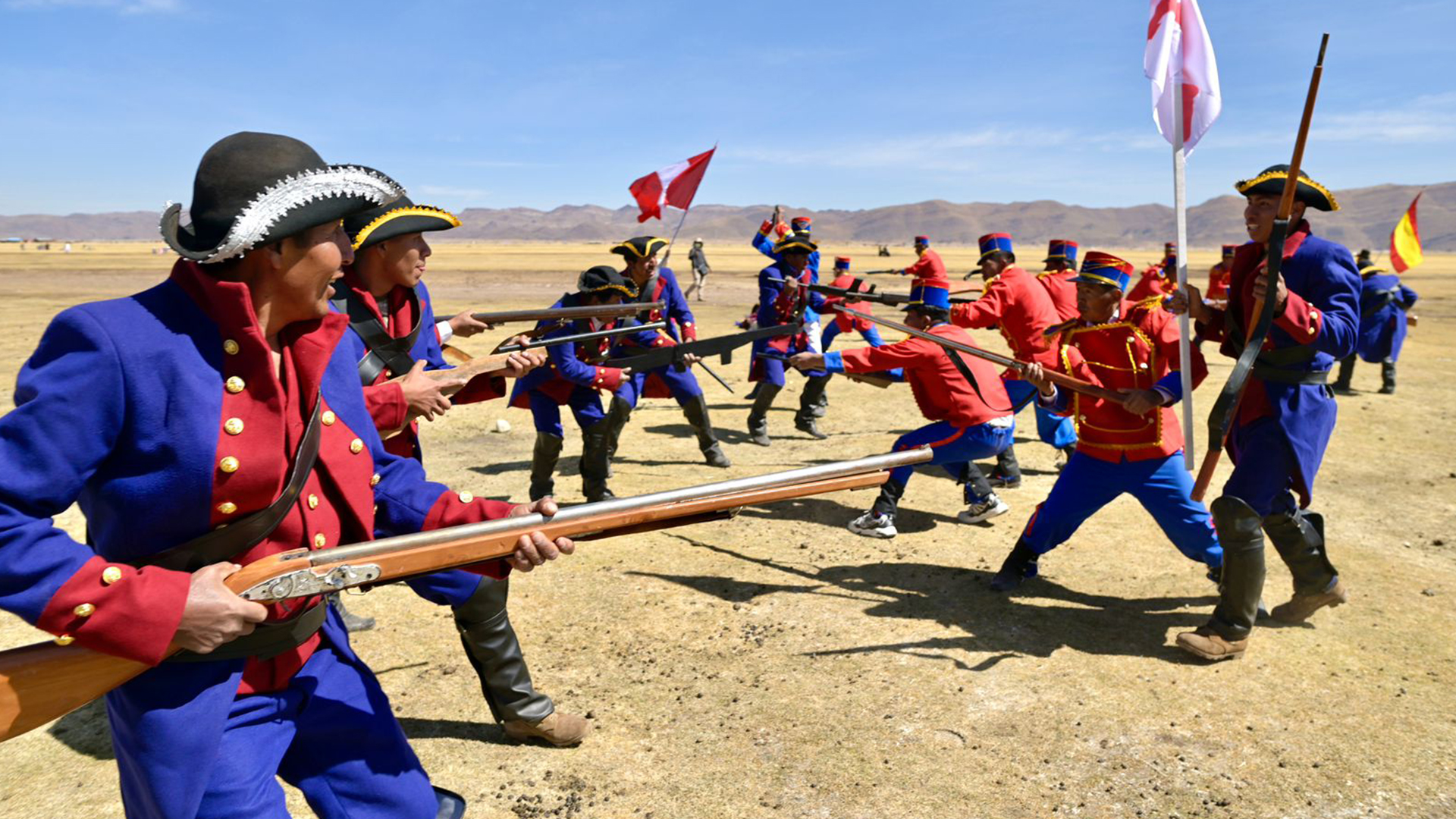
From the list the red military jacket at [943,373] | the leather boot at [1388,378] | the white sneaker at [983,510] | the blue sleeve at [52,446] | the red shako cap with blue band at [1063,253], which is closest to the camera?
the blue sleeve at [52,446]

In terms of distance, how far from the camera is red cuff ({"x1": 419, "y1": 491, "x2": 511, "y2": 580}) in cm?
265

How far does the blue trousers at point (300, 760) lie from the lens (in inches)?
84.0

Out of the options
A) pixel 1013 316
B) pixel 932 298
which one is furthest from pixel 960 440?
pixel 1013 316

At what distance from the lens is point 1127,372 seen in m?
5.36

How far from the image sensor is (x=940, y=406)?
6.77 metres

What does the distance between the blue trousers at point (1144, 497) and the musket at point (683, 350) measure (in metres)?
3.06

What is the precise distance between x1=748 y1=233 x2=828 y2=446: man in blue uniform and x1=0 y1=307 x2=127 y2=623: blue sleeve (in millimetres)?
8544

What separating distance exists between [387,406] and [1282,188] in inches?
174

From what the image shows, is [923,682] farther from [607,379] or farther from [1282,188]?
[607,379]

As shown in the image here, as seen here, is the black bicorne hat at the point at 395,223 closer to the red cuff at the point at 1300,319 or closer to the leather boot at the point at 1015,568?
the red cuff at the point at 1300,319

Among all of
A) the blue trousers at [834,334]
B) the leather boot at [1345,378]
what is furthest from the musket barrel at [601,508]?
the leather boot at [1345,378]

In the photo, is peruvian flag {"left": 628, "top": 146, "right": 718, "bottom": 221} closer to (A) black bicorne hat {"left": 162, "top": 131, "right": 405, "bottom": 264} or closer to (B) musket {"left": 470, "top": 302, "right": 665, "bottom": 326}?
(B) musket {"left": 470, "top": 302, "right": 665, "bottom": 326}

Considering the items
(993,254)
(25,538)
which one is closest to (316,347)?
(25,538)

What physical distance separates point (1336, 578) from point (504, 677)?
4618 millimetres
